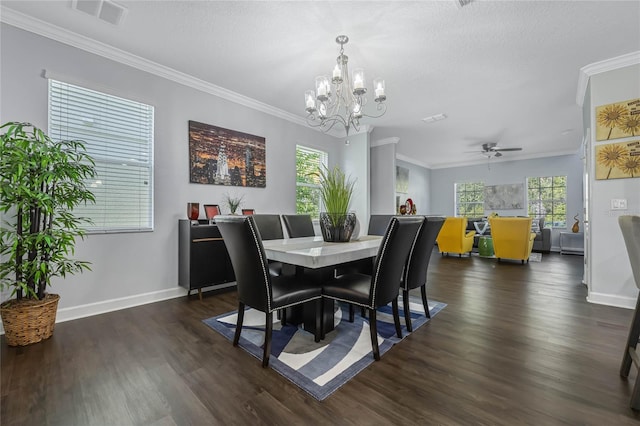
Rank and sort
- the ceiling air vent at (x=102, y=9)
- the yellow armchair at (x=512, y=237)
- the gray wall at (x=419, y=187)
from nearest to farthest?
the ceiling air vent at (x=102, y=9), the yellow armchair at (x=512, y=237), the gray wall at (x=419, y=187)

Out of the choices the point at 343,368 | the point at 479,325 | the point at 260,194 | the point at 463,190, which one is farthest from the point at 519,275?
the point at 463,190

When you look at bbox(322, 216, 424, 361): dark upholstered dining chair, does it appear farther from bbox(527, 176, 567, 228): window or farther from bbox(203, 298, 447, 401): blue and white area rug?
bbox(527, 176, 567, 228): window

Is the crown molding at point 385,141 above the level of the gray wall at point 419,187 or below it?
above

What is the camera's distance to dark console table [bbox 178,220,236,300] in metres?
3.07

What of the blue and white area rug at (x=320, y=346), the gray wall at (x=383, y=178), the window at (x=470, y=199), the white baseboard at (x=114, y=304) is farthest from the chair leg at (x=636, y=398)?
the window at (x=470, y=199)

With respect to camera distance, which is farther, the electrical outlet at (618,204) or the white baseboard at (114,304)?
the electrical outlet at (618,204)

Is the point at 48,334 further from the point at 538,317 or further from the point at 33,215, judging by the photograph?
the point at 538,317

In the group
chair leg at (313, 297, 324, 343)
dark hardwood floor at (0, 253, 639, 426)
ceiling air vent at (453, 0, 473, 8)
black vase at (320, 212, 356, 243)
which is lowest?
dark hardwood floor at (0, 253, 639, 426)

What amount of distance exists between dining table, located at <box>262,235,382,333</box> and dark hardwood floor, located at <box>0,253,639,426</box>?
1.85ft

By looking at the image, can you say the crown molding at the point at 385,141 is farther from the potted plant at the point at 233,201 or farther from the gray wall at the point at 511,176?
the gray wall at the point at 511,176

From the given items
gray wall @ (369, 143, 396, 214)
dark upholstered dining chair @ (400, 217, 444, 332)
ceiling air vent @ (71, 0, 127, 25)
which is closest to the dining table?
dark upholstered dining chair @ (400, 217, 444, 332)

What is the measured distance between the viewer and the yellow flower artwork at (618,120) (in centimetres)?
289

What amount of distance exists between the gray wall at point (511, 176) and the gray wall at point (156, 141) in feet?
25.0

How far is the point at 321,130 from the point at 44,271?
435 cm
